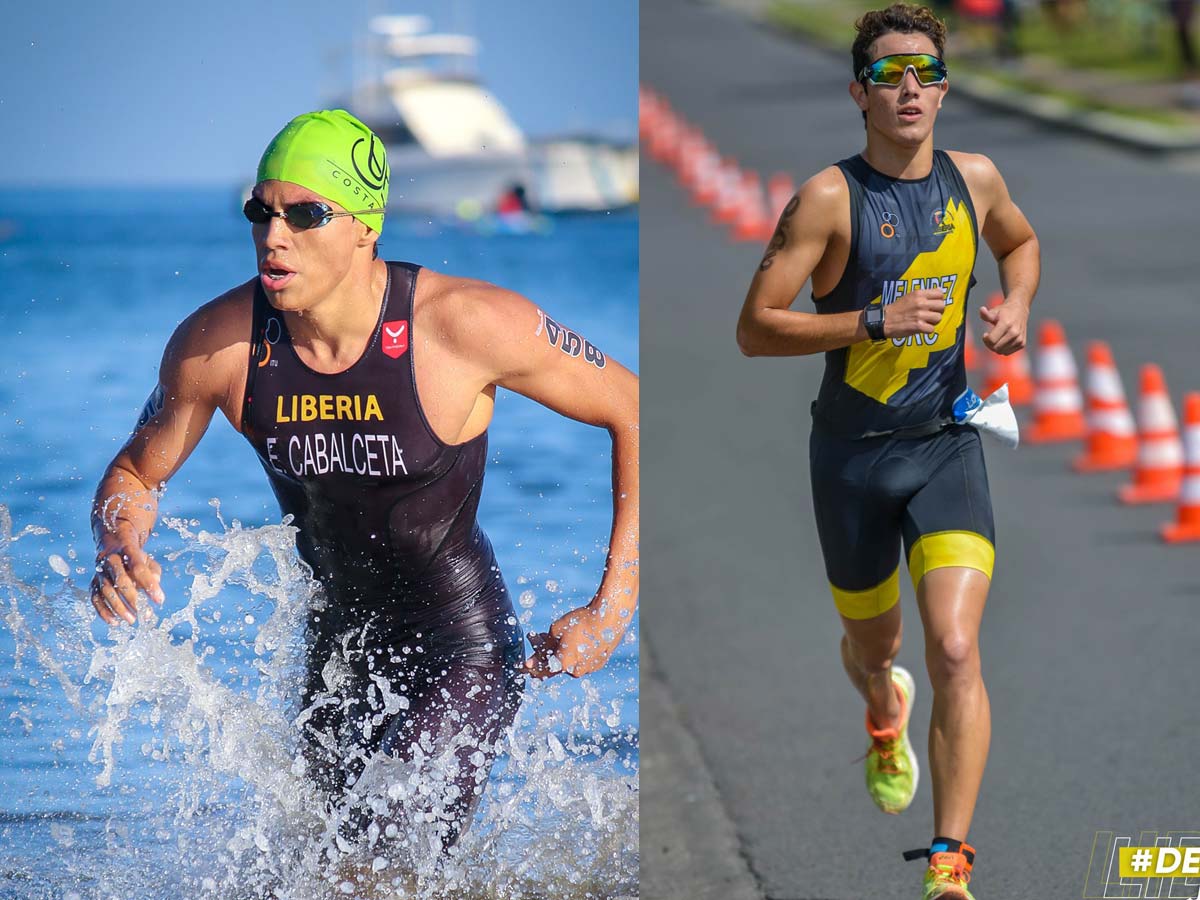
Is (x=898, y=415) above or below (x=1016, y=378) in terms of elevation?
below

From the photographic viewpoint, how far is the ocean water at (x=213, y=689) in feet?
15.7

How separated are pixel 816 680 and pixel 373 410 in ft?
13.1

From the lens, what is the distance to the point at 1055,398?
12000mm

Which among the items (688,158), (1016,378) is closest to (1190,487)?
(1016,378)

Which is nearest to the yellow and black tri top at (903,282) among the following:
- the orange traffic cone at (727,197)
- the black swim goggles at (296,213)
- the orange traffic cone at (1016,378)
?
the black swim goggles at (296,213)

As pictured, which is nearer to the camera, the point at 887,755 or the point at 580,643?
the point at 580,643

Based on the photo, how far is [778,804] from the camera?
675 cm

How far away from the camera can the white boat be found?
5.04m

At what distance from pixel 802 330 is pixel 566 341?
2.12 ft

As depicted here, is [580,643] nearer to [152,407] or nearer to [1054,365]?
[152,407]

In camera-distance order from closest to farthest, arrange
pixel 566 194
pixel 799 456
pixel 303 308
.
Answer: pixel 303 308 → pixel 566 194 → pixel 799 456

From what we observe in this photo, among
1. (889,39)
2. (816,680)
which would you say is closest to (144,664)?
(889,39)

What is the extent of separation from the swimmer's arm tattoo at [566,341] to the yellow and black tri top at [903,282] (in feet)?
2.37

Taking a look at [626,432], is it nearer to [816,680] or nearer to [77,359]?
[77,359]
